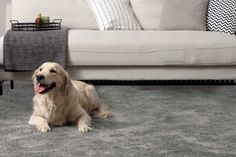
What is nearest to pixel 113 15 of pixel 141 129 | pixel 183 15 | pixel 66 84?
pixel 183 15

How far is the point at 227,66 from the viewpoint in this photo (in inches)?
121

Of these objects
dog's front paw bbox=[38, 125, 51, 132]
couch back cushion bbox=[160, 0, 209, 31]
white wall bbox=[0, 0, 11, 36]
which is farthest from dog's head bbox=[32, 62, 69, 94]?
white wall bbox=[0, 0, 11, 36]

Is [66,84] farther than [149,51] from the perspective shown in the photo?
No

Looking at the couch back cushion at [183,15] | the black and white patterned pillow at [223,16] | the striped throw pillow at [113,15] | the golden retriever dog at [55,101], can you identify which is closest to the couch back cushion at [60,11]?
the striped throw pillow at [113,15]

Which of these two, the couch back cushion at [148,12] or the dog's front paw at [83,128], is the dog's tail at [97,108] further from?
the couch back cushion at [148,12]

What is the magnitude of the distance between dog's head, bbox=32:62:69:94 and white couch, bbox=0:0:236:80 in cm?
75

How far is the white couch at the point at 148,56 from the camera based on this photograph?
9.66ft

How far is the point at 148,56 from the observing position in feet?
9.73

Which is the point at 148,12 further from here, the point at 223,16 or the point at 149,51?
the point at 149,51

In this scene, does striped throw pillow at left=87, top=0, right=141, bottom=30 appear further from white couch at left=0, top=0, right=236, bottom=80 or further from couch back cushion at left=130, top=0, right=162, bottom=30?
white couch at left=0, top=0, right=236, bottom=80

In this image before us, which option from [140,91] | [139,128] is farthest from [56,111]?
[140,91]

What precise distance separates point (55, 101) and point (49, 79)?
0.14 m

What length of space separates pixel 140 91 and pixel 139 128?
1.01 meters

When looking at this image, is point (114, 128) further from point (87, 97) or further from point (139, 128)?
point (87, 97)
